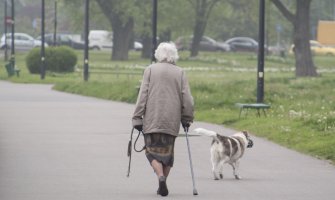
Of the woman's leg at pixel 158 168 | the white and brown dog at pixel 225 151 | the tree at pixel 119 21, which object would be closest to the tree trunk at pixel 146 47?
the tree at pixel 119 21

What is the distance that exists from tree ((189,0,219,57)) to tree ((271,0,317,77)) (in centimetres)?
2813

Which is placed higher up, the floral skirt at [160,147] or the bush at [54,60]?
the floral skirt at [160,147]

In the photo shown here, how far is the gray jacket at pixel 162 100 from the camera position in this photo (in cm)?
1366

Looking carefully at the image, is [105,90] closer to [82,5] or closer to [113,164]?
[113,164]

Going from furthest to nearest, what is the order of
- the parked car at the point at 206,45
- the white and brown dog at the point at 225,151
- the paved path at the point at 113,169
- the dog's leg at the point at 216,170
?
the parked car at the point at 206,45
the dog's leg at the point at 216,170
the white and brown dog at the point at 225,151
the paved path at the point at 113,169

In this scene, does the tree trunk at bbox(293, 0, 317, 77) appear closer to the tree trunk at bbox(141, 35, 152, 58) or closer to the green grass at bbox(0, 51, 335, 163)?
the green grass at bbox(0, 51, 335, 163)

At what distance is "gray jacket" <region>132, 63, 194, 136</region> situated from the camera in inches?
538

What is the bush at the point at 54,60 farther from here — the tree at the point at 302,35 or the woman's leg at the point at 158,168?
the woman's leg at the point at 158,168

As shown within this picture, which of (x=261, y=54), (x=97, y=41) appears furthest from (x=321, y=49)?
(x=261, y=54)

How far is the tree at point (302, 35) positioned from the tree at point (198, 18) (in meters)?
28.1

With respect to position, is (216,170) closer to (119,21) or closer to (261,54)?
(261,54)

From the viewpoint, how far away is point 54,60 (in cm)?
6172

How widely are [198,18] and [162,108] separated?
77190 millimetres

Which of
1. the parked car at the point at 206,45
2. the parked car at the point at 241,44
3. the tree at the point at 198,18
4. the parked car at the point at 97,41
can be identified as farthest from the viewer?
the parked car at the point at 241,44
